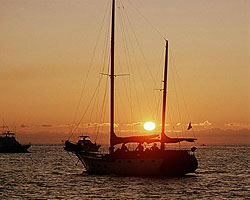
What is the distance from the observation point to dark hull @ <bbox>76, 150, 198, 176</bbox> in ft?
180

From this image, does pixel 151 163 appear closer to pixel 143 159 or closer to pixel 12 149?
pixel 143 159

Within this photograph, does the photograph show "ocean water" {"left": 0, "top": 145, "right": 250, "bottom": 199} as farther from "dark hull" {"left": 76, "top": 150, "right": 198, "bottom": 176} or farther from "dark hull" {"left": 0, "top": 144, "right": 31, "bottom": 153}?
"dark hull" {"left": 0, "top": 144, "right": 31, "bottom": 153}

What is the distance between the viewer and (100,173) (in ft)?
193

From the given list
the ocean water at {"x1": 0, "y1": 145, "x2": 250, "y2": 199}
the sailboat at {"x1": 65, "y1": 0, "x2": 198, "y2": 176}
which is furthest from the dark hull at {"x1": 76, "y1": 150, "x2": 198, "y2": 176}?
the ocean water at {"x1": 0, "y1": 145, "x2": 250, "y2": 199}

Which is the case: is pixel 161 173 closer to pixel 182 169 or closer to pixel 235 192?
pixel 182 169

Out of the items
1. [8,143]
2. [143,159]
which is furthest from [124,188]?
[8,143]

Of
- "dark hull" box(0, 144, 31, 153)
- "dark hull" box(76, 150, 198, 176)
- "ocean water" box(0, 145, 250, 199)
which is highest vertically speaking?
"dark hull" box(0, 144, 31, 153)

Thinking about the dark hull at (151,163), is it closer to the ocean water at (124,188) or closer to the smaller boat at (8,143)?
the ocean water at (124,188)

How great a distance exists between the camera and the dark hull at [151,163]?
2157 inches

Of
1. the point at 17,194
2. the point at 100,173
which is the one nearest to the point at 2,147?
the point at 100,173

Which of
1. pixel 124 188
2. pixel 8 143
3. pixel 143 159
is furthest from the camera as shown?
pixel 8 143

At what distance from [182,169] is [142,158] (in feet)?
15.1

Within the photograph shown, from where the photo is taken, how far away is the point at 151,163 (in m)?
55.1

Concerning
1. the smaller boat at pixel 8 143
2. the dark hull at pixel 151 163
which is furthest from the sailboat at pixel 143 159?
the smaller boat at pixel 8 143
